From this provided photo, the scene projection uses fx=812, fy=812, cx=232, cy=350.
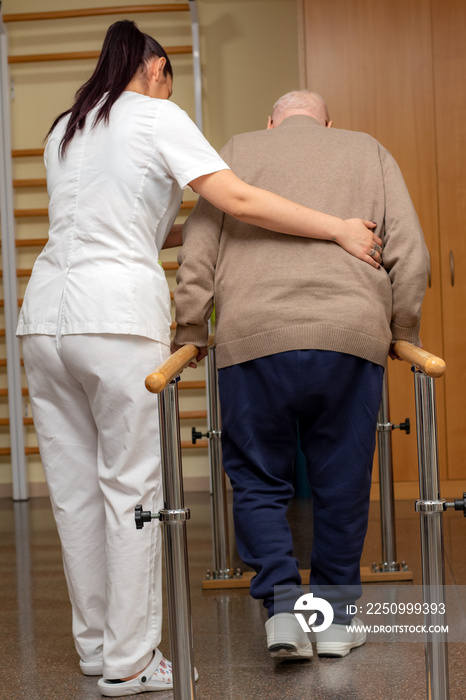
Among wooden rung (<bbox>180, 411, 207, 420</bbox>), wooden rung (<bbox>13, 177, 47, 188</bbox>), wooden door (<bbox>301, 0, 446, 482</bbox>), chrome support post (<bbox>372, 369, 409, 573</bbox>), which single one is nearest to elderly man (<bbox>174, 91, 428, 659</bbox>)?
chrome support post (<bbox>372, 369, 409, 573</bbox>)

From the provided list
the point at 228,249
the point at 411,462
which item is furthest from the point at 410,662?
the point at 411,462

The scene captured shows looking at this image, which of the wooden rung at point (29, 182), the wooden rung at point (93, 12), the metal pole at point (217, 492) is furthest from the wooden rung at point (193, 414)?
the wooden rung at point (93, 12)

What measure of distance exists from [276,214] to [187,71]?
3.02 m

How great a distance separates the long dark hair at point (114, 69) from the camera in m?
1.75

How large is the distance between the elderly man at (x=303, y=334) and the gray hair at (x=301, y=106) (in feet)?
0.39

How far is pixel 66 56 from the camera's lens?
431cm

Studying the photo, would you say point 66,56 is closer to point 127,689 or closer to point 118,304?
point 118,304

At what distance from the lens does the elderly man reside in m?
1.73

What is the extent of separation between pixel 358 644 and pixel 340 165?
1.14 meters

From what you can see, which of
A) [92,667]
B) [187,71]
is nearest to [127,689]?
[92,667]

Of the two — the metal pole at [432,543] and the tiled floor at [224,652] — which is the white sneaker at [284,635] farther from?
the metal pole at [432,543]

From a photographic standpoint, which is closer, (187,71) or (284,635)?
(284,635)

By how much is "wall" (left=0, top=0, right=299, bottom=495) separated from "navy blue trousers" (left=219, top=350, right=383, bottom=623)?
8.53ft

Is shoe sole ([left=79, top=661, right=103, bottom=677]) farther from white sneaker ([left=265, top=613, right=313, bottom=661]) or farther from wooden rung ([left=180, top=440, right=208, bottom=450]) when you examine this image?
wooden rung ([left=180, top=440, right=208, bottom=450])
